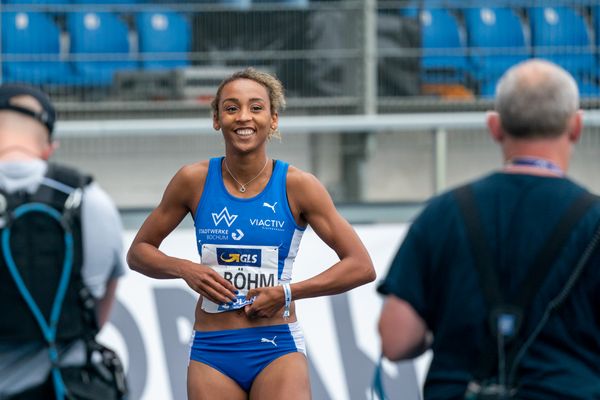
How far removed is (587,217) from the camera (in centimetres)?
279

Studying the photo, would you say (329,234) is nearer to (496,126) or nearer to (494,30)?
(496,126)

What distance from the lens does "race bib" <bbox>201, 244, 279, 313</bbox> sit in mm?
4266

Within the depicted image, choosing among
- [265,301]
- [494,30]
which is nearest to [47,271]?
[265,301]

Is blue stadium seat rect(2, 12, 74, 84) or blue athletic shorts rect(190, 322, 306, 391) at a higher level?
blue stadium seat rect(2, 12, 74, 84)

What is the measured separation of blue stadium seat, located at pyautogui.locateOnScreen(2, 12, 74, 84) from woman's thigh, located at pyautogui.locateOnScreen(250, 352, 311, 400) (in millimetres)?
7140

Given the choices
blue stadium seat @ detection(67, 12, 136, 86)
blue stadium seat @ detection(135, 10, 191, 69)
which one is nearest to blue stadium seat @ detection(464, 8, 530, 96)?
blue stadium seat @ detection(135, 10, 191, 69)

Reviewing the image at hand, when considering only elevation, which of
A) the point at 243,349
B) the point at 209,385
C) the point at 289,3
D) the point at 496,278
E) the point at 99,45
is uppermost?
the point at 289,3

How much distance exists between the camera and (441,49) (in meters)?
11.5

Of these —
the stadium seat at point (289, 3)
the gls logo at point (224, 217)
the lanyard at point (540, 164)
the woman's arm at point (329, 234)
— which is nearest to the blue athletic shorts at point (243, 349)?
the woman's arm at point (329, 234)

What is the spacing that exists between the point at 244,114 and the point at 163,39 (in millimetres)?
7561

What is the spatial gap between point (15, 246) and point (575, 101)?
165 cm

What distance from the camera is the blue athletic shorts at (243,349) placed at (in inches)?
167

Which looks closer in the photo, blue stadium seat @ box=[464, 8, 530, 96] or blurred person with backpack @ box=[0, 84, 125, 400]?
blurred person with backpack @ box=[0, 84, 125, 400]

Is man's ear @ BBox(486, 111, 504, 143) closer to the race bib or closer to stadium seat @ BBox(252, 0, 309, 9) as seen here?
the race bib
